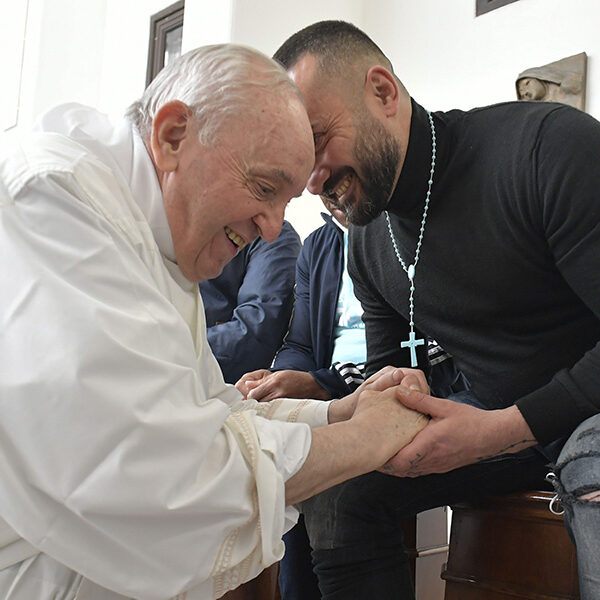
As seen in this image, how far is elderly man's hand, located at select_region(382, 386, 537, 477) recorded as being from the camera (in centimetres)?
166

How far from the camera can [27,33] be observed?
20.4 ft

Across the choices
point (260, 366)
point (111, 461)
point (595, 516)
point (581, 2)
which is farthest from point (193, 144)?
point (581, 2)

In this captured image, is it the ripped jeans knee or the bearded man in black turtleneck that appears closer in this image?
the ripped jeans knee

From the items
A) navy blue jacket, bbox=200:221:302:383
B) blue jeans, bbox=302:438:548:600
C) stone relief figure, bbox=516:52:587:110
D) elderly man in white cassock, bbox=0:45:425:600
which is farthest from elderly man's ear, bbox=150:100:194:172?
stone relief figure, bbox=516:52:587:110

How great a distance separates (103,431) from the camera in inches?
43.7

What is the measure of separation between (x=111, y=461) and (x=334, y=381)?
1.38 metres

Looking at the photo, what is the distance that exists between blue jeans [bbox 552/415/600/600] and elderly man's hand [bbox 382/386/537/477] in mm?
128

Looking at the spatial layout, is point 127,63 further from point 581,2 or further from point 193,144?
point 193,144

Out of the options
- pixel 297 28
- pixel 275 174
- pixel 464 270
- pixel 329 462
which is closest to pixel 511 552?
pixel 464 270

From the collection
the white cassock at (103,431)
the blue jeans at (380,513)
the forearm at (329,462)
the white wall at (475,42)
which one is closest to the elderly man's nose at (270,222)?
the white cassock at (103,431)

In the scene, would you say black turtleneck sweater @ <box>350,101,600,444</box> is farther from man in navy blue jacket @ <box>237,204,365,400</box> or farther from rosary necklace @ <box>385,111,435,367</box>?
man in navy blue jacket @ <box>237,204,365,400</box>

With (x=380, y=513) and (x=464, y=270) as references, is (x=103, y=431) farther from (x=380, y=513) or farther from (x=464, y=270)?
(x=464, y=270)

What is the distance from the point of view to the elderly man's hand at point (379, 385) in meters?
1.87

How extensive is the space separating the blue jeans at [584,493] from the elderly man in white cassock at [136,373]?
361 mm
